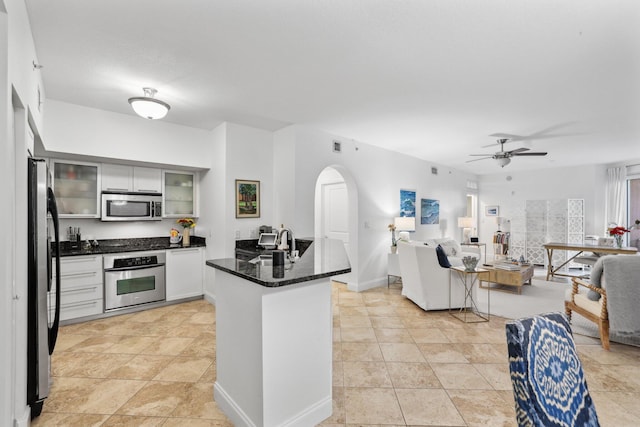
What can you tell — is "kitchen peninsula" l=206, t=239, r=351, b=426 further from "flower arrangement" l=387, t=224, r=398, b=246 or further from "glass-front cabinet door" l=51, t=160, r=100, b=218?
"flower arrangement" l=387, t=224, r=398, b=246

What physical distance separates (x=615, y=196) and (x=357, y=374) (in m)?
8.28

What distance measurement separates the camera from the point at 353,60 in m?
2.52

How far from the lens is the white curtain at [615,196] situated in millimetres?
6973

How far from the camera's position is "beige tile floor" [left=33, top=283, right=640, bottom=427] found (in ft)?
6.57

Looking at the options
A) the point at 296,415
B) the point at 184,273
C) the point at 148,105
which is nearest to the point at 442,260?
the point at 296,415

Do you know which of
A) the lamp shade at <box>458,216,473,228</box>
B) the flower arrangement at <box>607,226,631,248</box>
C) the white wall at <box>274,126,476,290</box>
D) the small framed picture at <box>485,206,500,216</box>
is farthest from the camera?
the small framed picture at <box>485,206,500,216</box>

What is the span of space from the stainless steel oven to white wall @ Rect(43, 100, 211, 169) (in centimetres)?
131

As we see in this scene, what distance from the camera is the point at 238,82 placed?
9.67 feet

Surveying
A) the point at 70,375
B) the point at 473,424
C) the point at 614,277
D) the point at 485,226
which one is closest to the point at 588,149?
the point at 485,226

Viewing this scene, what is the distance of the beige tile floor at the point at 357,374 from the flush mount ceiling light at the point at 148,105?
7.79 feet

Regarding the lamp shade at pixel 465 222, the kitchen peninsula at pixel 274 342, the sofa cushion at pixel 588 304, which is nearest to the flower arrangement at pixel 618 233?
the lamp shade at pixel 465 222

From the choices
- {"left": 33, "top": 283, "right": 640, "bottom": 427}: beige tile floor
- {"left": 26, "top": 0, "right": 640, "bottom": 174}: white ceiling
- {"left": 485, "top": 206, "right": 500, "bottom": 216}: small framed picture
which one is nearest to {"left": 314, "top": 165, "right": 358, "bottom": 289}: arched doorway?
{"left": 26, "top": 0, "right": 640, "bottom": 174}: white ceiling

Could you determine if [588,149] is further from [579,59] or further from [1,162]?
[1,162]

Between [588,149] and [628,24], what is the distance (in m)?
4.87
